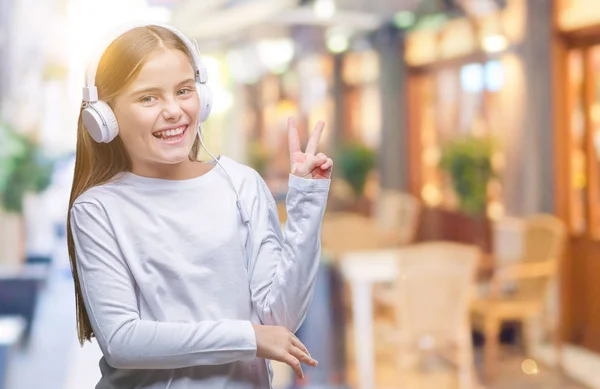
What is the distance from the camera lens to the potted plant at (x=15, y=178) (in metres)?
5.15

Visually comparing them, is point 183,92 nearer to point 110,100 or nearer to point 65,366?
point 110,100

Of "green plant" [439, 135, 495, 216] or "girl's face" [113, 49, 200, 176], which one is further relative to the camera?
"green plant" [439, 135, 495, 216]

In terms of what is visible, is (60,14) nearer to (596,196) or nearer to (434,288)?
(434,288)

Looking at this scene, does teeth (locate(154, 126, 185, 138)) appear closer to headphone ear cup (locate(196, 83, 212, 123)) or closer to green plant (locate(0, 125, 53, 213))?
headphone ear cup (locate(196, 83, 212, 123))

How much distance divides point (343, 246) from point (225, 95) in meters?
3.86

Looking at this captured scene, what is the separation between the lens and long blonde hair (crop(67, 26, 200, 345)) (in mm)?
1068

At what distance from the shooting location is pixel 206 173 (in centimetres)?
114

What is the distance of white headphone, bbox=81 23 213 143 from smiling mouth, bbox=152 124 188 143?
0.18 feet

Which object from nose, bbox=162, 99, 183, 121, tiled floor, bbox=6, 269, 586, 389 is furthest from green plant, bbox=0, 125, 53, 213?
nose, bbox=162, 99, 183, 121

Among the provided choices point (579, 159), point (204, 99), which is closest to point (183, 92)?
point (204, 99)

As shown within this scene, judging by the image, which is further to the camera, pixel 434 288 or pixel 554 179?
pixel 554 179

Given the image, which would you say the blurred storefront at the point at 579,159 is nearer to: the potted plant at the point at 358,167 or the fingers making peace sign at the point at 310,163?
the potted plant at the point at 358,167

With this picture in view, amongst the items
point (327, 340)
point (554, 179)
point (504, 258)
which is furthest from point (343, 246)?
point (554, 179)

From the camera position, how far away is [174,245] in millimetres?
1075
